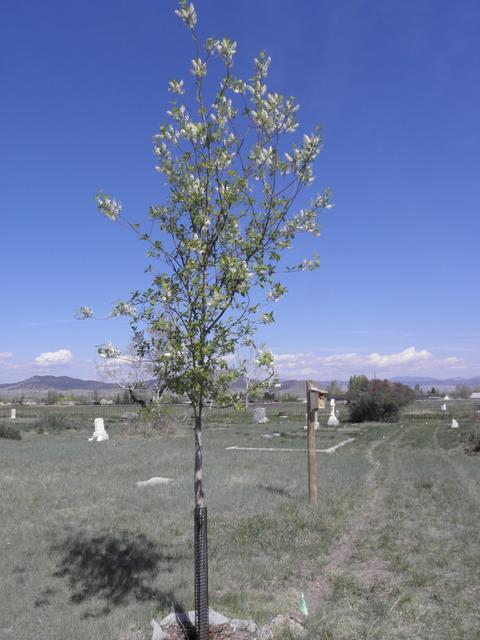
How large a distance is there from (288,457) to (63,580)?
40.2ft

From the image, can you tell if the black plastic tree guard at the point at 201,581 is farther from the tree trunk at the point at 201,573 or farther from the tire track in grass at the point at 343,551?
the tire track in grass at the point at 343,551

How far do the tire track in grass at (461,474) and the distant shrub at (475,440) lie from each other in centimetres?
65

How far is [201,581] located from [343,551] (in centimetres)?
390

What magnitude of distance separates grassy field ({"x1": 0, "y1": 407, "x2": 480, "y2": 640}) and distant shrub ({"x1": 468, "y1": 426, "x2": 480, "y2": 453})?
191 inches

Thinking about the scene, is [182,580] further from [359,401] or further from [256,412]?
[359,401]

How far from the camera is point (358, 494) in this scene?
38.4 feet

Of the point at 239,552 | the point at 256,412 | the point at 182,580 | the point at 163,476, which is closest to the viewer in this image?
the point at 182,580

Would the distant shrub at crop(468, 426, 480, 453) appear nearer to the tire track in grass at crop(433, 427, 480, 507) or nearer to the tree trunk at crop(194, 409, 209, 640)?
the tire track in grass at crop(433, 427, 480, 507)

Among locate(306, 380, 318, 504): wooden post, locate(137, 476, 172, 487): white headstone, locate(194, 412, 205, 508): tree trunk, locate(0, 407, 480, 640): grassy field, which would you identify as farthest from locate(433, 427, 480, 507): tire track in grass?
locate(194, 412, 205, 508): tree trunk

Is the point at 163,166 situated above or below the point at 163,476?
above

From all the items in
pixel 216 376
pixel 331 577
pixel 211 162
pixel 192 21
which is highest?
pixel 192 21

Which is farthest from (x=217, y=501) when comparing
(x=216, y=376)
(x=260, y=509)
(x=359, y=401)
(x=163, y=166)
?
(x=359, y=401)

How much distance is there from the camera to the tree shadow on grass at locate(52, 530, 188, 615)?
6172 mm

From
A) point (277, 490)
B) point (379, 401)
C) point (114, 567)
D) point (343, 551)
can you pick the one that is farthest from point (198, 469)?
point (379, 401)
